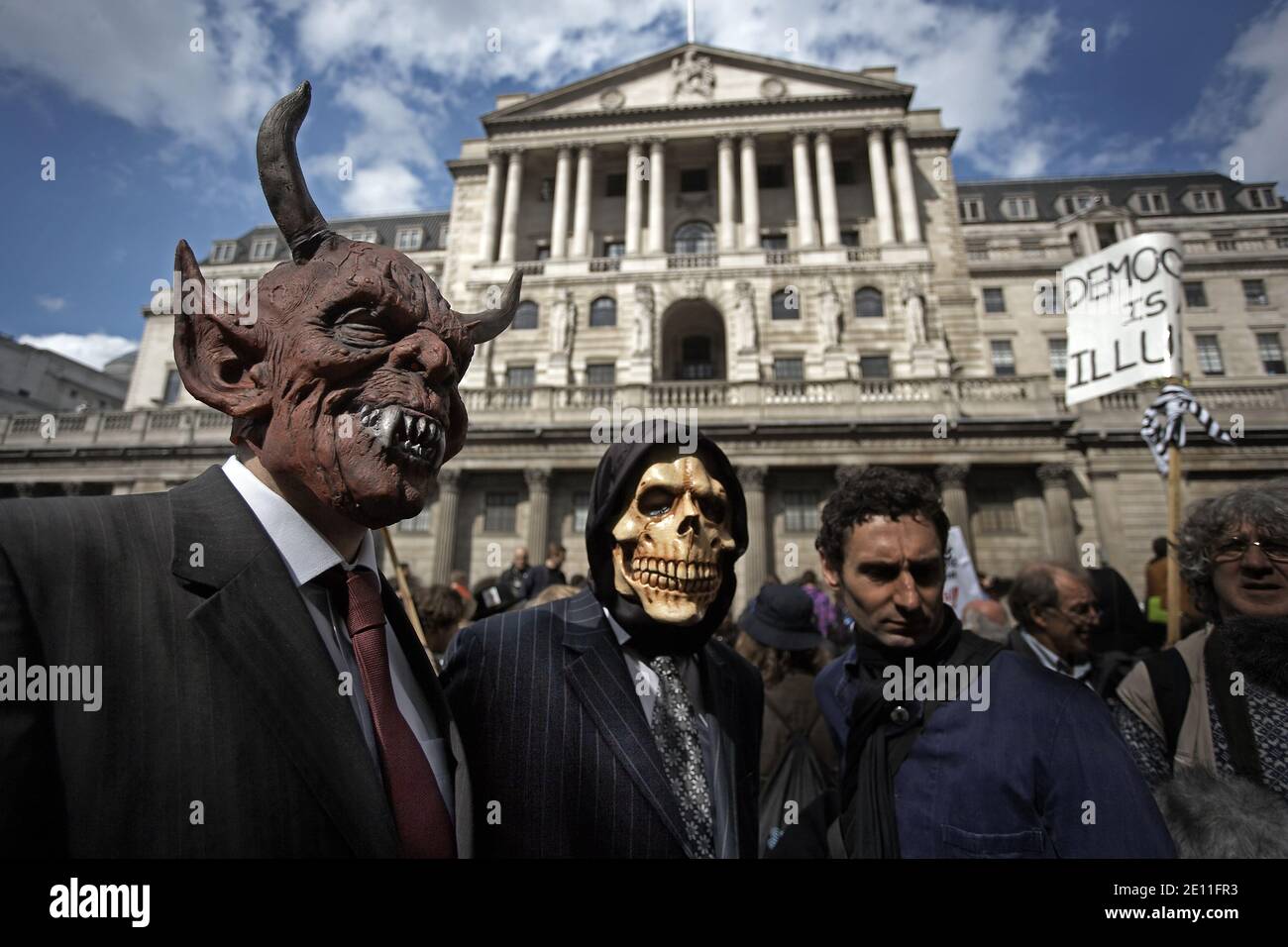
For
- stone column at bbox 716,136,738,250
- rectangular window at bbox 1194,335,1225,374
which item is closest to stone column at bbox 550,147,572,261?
stone column at bbox 716,136,738,250

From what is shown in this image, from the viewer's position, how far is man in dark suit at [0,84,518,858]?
1.19 m

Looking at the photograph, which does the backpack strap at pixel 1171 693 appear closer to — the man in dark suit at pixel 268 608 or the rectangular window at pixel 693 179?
the man in dark suit at pixel 268 608

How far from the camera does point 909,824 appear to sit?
244 cm

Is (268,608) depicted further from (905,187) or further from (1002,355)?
(1002,355)

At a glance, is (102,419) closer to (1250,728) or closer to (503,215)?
(503,215)

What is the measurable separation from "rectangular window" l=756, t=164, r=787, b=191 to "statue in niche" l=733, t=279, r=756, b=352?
31.5 feet

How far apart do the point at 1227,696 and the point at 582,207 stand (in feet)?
109

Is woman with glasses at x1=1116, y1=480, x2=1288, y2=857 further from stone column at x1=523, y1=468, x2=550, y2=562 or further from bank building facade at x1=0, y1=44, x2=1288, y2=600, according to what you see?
stone column at x1=523, y1=468, x2=550, y2=562

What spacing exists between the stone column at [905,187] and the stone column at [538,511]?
2068 centimetres

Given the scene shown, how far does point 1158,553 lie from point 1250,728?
7.56 meters

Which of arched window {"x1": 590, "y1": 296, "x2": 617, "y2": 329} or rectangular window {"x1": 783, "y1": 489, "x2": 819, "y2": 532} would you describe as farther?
arched window {"x1": 590, "y1": 296, "x2": 617, "y2": 329}

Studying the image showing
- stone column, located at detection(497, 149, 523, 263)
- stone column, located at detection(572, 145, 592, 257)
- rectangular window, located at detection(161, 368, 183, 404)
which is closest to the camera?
stone column, located at detection(572, 145, 592, 257)
